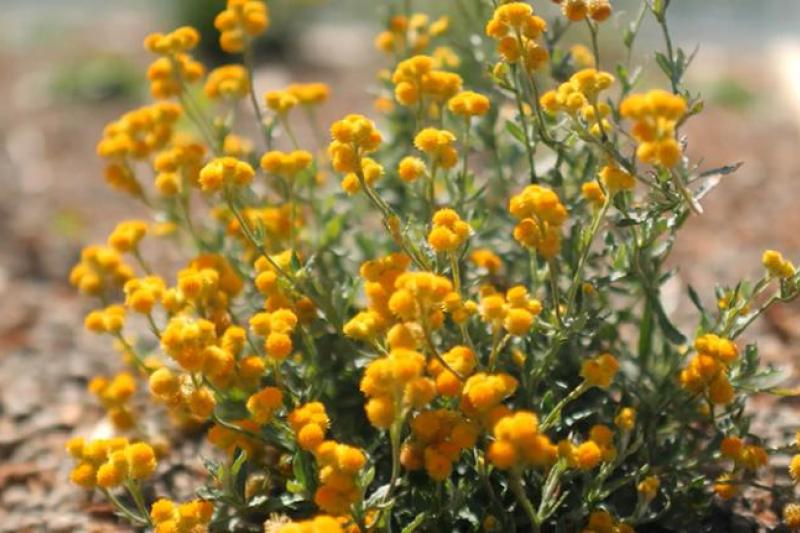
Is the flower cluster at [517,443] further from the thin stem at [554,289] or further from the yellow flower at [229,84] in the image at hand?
the yellow flower at [229,84]

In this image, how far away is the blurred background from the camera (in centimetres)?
340

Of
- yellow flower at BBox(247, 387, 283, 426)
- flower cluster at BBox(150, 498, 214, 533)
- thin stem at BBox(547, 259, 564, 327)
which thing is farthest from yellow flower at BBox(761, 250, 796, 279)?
flower cluster at BBox(150, 498, 214, 533)

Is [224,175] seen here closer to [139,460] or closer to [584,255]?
[139,460]

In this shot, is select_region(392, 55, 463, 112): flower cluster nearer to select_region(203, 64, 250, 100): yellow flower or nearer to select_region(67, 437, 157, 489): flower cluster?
select_region(203, 64, 250, 100): yellow flower

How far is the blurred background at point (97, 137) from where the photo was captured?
3398 mm

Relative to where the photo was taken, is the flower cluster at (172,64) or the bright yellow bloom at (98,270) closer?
the flower cluster at (172,64)

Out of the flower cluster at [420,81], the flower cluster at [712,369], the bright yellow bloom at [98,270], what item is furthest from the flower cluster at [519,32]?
the bright yellow bloom at [98,270]

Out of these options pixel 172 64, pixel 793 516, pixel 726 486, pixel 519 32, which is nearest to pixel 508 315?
pixel 519 32

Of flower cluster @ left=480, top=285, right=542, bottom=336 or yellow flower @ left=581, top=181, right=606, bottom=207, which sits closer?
flower cluster @ left=480, top=285, right=542, bottom=336

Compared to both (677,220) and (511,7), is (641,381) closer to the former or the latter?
(677,220)

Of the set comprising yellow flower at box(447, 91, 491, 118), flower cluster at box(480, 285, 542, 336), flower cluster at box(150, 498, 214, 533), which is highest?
yellow flower at box(447, 91, 491, 118)

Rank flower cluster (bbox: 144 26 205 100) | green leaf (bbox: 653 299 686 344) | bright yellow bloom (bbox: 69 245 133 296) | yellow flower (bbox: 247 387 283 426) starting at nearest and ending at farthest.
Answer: yellow flower (bbox: 247 387 283 426)
green leaf (bbox: 653 299 686 344)
flower cluster (bbox: 144 26 205 100)
bright yellow bloom (bbox: 69 245 133 296)

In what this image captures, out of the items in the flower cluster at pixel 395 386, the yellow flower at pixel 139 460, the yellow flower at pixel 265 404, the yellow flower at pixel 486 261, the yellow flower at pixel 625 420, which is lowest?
the yellow flower at pixel 139 460

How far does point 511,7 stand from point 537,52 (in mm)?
128
